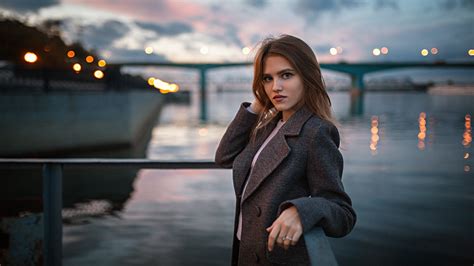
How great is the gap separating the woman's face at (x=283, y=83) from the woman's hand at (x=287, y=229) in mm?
505

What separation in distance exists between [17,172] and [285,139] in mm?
13101

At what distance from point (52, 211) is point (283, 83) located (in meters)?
2.08

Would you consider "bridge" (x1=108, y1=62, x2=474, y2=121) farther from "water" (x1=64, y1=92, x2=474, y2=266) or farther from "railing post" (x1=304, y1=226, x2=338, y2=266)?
"railing post" (x1=304, y1=226, x2=338, y2=266)

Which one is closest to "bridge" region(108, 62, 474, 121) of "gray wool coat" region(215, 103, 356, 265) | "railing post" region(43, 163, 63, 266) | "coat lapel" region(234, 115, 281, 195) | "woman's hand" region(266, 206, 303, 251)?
"railing post" region(43, 163, 63, 266)

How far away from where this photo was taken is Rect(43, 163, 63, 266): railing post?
9.74ft

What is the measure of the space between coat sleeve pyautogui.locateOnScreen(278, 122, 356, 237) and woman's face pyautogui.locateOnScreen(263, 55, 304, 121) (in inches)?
7.0

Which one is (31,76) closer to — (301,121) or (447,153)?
(301,121)

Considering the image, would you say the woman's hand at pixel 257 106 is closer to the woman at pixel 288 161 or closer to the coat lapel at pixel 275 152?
the woman at pixel 288 161

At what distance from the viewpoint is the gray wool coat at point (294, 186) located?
1.51 meters

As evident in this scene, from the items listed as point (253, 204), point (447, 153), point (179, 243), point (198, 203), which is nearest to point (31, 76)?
point (198, 203)

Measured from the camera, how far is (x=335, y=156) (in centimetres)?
161

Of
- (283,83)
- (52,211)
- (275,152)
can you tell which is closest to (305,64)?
(283,83)

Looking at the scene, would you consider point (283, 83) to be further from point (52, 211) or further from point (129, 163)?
point (52, 211)

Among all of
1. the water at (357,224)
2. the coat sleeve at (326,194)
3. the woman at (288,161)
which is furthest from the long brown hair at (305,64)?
the water at (357,224)
